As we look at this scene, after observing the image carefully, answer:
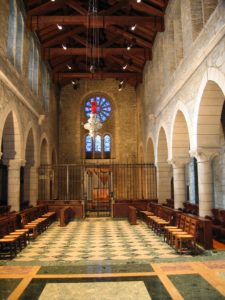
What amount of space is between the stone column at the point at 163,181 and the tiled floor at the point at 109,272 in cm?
643

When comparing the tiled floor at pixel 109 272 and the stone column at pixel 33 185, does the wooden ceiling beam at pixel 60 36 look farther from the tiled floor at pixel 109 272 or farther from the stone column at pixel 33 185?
the tiled floor at pixel 109 272

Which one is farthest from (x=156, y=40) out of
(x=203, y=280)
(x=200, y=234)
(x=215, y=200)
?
(x=203, y=280)

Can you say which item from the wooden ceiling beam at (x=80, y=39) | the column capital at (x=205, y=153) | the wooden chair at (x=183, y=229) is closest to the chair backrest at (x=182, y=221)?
the wooden chair at (x=183, y=229)

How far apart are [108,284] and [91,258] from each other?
2.09m

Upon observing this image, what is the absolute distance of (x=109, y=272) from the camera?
627 cm

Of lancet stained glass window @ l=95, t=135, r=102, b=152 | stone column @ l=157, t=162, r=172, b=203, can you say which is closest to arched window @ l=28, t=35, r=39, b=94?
stone column @ l=157, t=162, r=172, b=203

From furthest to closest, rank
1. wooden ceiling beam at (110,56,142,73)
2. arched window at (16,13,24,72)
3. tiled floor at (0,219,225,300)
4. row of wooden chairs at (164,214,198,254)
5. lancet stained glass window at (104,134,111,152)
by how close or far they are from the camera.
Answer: lancet stained glass window at (104,134,111,152), wooden ceiling beam at (110,56,142,73), arched window at (16,13,24,72), row of wooden chairs at (164,214,198,254), tiled floor at (0,219,225,300)

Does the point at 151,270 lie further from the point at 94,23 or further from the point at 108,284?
the point at 94,23

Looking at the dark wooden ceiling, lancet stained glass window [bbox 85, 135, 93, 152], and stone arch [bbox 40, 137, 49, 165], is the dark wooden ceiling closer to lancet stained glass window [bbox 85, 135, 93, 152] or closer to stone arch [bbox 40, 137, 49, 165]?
lancet stained glass window [bbox 85, 135, 93, 152]

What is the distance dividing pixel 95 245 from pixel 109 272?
2.91m

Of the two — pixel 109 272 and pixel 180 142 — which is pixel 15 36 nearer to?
→ pixel 180 142

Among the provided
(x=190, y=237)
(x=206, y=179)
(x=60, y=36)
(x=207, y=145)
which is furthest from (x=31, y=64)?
(x=190, y=237)

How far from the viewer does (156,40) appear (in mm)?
16047

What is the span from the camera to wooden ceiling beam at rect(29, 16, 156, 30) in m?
14.0
